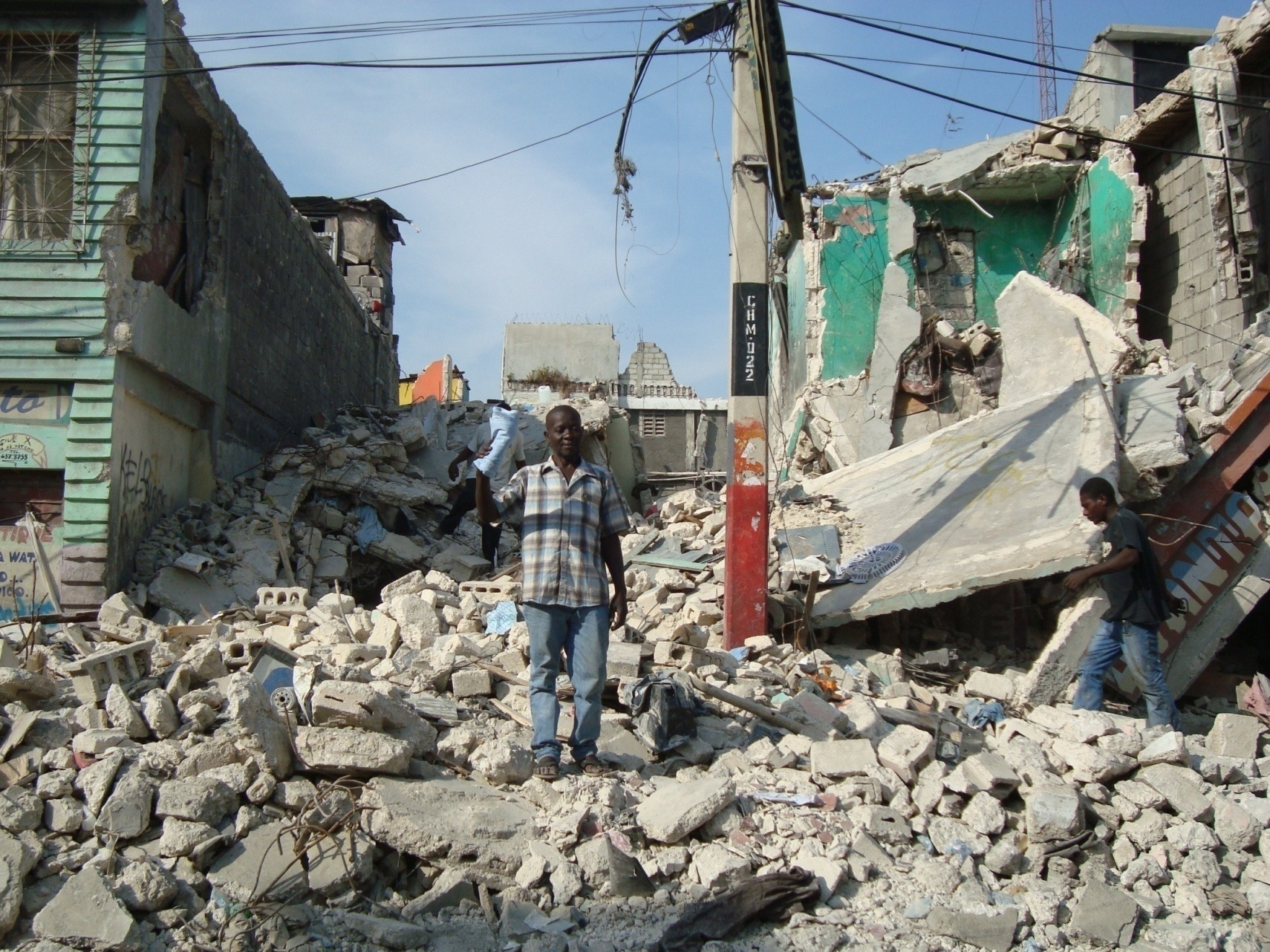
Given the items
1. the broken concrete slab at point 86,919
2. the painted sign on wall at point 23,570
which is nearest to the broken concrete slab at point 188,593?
the painted sign on wall at point 23,570

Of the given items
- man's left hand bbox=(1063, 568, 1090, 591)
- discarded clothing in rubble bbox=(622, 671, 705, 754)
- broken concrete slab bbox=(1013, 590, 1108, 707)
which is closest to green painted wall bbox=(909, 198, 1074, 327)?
broken concrete slab bbox=(1013, 590, 1108, 707)

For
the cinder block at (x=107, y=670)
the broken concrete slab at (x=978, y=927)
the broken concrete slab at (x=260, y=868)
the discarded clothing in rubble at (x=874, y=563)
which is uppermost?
the discarded clothing in rubble at (x=874, y=563)

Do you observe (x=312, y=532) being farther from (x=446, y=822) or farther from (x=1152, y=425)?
(x=1152, y=425)

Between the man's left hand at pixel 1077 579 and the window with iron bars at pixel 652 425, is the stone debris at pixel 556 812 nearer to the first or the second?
the man's left hand at pixel 1077 579

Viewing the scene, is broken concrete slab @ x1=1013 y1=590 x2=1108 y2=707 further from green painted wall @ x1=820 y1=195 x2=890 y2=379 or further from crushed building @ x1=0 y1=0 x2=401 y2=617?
green painted wall @ x1=820 y1=195 x2=890 y2=379

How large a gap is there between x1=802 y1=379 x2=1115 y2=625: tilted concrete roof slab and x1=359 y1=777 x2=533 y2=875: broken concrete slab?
343 cm

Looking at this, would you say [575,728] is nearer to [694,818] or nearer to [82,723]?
[694,818]

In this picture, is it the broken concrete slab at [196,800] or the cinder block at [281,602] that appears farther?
the cinder block at [281,602]

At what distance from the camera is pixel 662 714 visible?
4531 mm

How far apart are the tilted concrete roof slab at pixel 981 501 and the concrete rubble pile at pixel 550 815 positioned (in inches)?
47.0

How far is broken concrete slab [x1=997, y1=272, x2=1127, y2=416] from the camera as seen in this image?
9.59m

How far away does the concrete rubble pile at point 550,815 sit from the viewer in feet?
10.8

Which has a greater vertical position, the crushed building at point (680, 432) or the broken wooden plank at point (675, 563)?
the crushed building at point (680, 432)

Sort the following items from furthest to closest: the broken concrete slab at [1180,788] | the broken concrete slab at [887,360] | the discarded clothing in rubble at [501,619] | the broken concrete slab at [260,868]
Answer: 1. the broken concrete slab at [887,360]
2. the discarded clothing in rubble at [501,619]
3. the broken concrete slab at [1180,788]
4. the broken concrete slab at [260,868]
